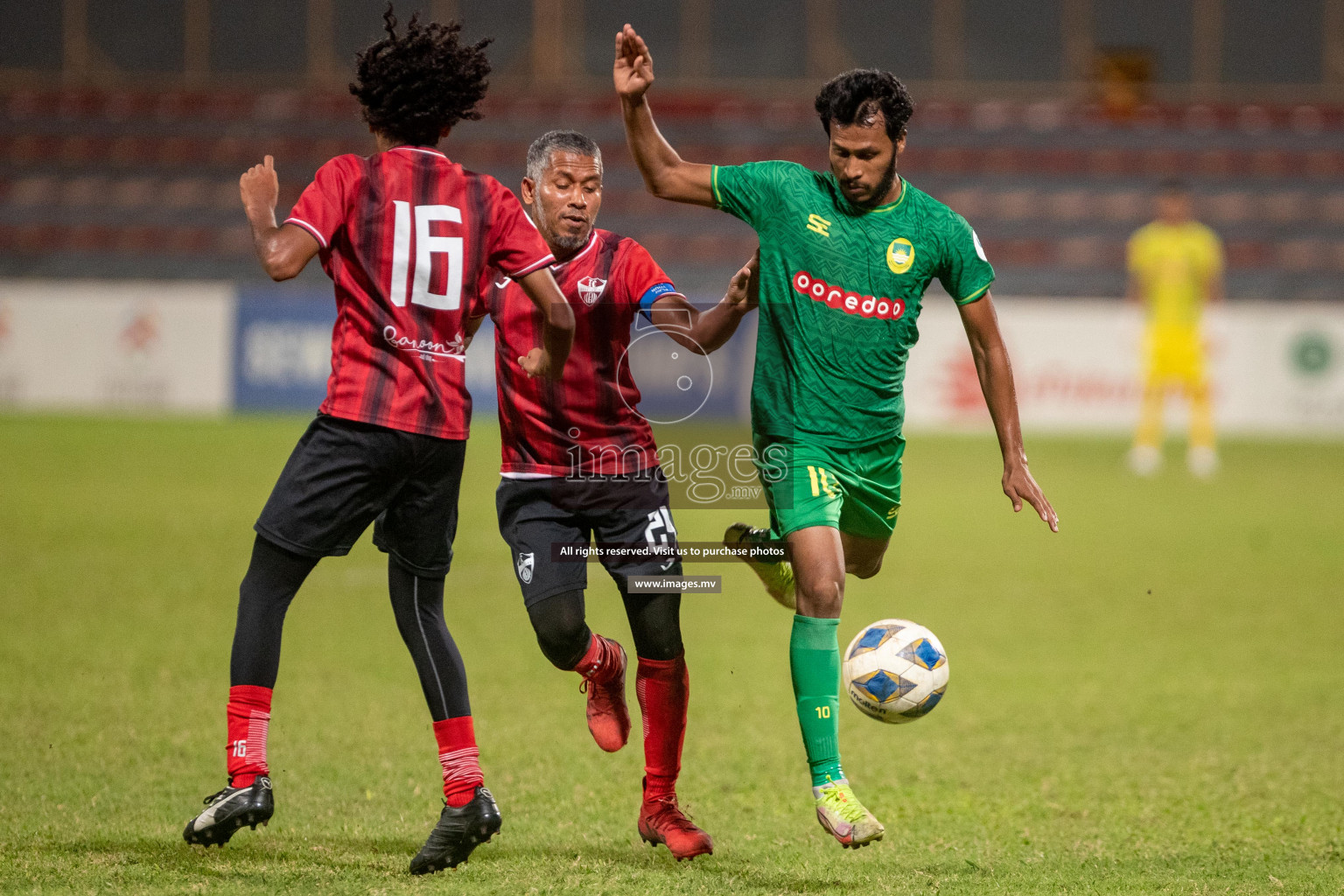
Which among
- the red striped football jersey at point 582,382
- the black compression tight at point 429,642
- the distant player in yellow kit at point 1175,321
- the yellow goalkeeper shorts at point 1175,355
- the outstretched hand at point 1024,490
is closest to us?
the black compression tight at point 429,642

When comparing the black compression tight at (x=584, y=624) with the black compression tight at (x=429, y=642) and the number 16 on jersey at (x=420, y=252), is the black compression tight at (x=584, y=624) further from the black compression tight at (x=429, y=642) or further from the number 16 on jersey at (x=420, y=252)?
the number 16 on jersey at (x=420, y=252)

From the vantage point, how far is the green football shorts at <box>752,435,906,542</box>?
409 cm

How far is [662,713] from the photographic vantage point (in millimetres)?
4230

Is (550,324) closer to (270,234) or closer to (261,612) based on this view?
(270,234)

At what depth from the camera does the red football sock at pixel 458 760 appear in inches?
151

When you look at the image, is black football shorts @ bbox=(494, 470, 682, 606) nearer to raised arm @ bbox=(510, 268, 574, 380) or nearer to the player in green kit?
the player in green kit

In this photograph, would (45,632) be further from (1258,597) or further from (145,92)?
(145,92)

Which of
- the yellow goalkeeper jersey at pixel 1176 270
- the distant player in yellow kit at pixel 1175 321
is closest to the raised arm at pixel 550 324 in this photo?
the distant player in yellow kit at pixel 1175 321

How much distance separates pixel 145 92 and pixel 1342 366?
709 inches

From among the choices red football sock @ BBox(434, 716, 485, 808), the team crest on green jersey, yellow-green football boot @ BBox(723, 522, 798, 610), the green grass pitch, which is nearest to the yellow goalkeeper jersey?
the green grass pitch

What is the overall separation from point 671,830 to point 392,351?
1.52 metres

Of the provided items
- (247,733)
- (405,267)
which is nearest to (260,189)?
(405,267)

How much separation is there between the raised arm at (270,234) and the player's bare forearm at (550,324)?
1.85ft

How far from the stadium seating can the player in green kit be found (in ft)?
56.3
